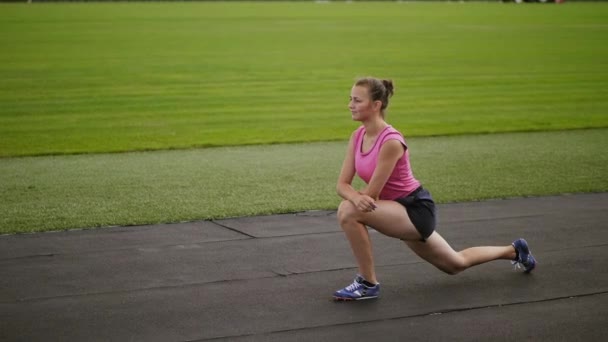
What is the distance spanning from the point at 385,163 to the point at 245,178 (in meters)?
5.42

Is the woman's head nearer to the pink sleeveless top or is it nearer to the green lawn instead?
the pink sleeveless top

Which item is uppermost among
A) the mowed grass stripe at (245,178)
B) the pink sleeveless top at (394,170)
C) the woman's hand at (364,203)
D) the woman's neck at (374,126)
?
the woman's neck at (374,126)

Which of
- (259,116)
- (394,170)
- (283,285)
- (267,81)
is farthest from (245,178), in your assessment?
(267,81)

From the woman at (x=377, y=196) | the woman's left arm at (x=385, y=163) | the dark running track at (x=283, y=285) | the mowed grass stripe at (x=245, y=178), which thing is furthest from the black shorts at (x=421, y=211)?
the mowed grass stripe at (x=245, y=178)

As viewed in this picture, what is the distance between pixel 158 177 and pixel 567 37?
30.0 m

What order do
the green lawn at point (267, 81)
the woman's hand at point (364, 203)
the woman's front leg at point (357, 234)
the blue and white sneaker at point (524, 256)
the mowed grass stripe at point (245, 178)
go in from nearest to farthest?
the woman's hand at point (364, 203) < the woman's front leg at point (357, 234) < the blue and white sneaker at point (524, 256) < the mowed grass stripe at point (245, 178) < the green lawn at point (267, 81)

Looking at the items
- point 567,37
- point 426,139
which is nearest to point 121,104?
point 426,139

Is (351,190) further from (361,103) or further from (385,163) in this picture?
(361,103)

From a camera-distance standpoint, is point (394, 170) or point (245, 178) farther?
point (245, 178)

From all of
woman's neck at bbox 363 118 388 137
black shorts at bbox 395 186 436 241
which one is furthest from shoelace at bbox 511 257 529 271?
woman's neck at bbox 363 118 388 137

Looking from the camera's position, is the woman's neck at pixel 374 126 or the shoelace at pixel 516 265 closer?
the woman's neck at pixel 374 126

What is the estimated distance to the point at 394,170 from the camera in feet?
22.3

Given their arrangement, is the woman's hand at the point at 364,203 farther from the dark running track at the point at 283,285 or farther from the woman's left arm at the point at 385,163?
the dark running track at the point at 283,285

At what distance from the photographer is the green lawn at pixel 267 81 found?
17.1 meters
